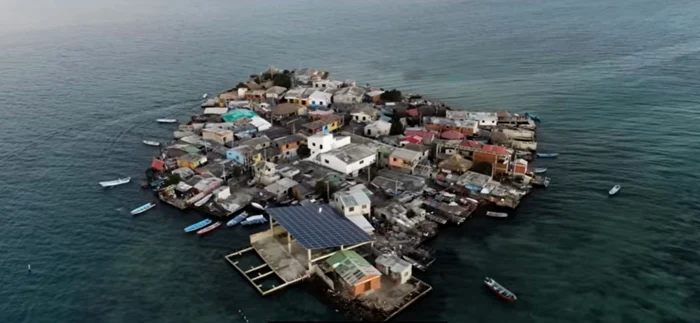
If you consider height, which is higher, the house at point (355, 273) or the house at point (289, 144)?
the house at point (289, 144)

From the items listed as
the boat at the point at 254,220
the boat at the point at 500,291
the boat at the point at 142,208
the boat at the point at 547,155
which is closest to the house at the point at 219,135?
the boat at the point at 142,208

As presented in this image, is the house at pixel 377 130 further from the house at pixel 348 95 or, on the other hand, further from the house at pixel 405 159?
the house at pixel 348 95

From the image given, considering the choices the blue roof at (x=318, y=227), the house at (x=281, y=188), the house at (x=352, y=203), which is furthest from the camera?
the house at (x=281, y=188)

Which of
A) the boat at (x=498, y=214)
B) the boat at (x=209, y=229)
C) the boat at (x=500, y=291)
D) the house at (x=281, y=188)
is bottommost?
the boat at (x=500, y=291)

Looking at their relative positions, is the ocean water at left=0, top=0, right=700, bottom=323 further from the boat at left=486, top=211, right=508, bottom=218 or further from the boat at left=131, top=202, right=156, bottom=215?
the boat at left=131, top=202, right=156, bottom=215

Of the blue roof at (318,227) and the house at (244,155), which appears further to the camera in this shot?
the house at (244,155)

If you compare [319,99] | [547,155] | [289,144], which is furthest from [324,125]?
[547,155]

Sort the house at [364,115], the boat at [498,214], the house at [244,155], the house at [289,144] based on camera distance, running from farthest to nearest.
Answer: the house at [364,115] → the house at [289,144] → the house at [244,155] → the boat at [498,214]

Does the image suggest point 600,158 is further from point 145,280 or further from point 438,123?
point 145,280

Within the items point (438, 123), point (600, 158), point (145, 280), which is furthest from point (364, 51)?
point (145, 280)
